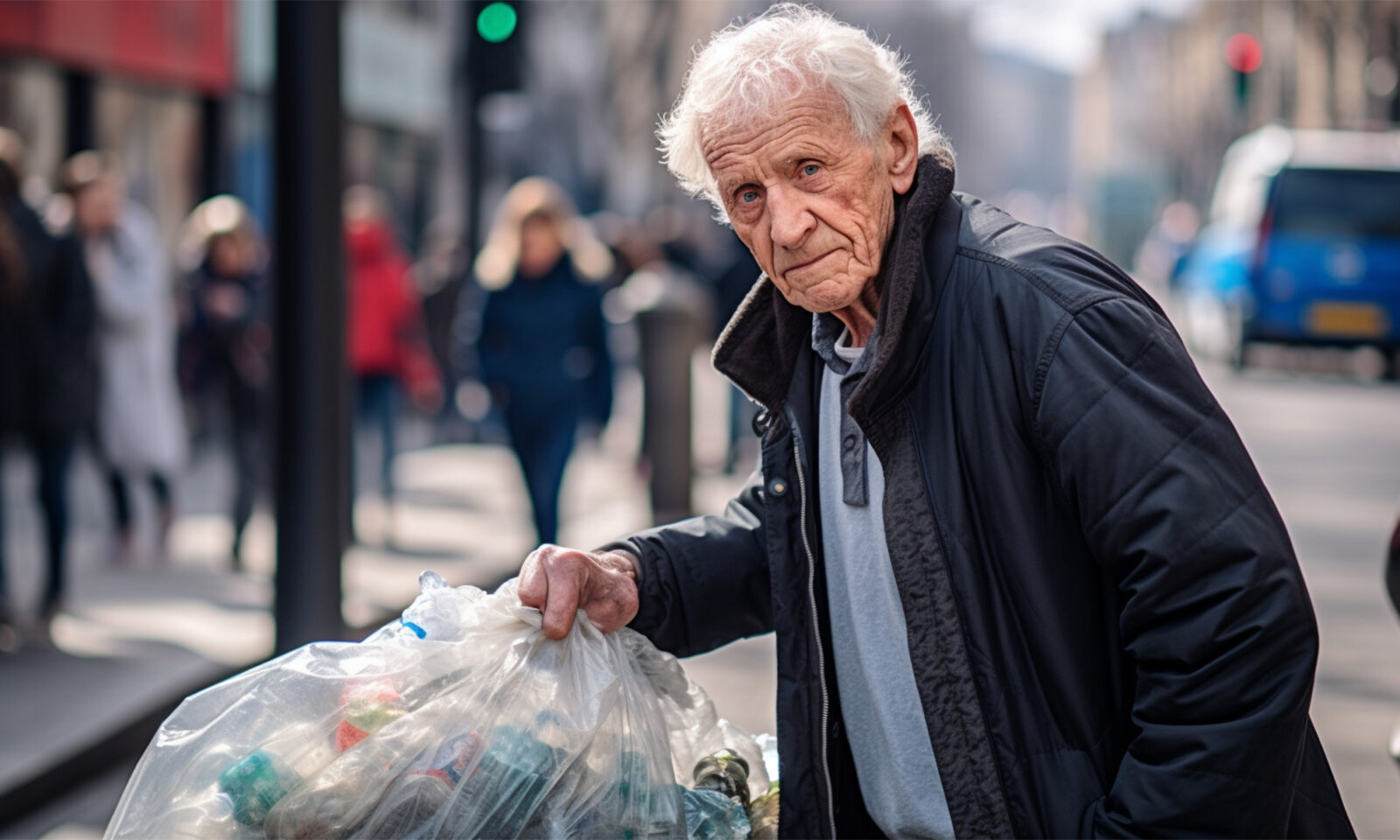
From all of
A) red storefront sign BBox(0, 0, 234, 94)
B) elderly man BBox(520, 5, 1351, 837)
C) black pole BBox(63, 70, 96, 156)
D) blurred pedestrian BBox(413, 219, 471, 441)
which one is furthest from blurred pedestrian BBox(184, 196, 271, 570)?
elderly man BBox(520, 5, 1351, 837)

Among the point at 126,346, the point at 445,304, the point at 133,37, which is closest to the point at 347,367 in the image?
the point at 126,346

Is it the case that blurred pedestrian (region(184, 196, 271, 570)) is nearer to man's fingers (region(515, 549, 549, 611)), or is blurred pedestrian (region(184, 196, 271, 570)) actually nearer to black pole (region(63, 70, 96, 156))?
black pole (region(63, 70, 96, 156))

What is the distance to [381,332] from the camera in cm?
945

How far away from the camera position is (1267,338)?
17359 mm

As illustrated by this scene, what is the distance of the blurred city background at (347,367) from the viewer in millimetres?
5543

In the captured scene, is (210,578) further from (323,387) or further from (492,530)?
(323,387)

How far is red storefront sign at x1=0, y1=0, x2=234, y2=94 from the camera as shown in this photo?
42.0ft

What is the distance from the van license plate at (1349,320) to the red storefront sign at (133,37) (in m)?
10.9

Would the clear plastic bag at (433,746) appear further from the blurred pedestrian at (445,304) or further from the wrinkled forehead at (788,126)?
the blurred pedestrian at (445,304)

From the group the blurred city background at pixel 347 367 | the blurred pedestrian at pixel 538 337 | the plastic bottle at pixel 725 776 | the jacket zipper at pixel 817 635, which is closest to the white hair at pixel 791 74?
the jacket zipper at pixel 817 635

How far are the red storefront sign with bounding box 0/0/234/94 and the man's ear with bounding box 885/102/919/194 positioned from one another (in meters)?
11.7

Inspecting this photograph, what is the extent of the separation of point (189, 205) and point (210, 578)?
9.41m

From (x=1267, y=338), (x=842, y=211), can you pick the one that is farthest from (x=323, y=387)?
(x=1267, y=338)

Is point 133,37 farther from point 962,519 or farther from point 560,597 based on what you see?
point 962,519
